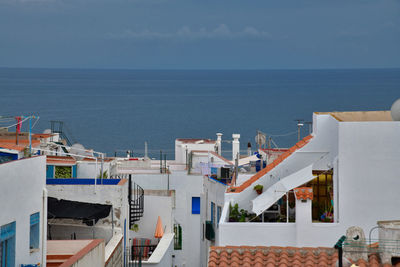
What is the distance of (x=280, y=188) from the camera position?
2322cm

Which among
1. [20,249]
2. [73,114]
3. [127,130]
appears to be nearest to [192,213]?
[20,249]

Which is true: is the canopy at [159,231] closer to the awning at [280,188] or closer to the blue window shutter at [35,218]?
the awning at [280,188]

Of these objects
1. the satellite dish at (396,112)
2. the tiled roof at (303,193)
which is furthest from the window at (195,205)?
the satellite dish at (396,112)

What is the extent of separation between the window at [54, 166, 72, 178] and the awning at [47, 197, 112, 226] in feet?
14.2

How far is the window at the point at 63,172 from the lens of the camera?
95.4 ft

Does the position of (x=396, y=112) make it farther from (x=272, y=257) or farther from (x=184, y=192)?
(x=184, y=192)

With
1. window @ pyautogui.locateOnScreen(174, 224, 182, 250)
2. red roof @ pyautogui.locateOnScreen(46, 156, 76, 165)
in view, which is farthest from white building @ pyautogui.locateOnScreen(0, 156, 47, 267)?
window @ pyautogui.locateOnScreen(174, 224, 182, 250)

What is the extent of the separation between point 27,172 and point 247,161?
61.8ft

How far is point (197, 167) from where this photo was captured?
1676 inches

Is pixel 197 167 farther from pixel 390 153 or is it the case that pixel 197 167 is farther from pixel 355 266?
pixel 355 266

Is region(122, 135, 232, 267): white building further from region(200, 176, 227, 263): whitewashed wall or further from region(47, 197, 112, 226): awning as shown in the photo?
region(47, 197, 112, 226): awning

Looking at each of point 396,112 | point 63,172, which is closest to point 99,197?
point 63,172

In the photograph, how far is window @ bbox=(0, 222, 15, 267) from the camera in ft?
52.2

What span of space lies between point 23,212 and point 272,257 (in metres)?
5.29
